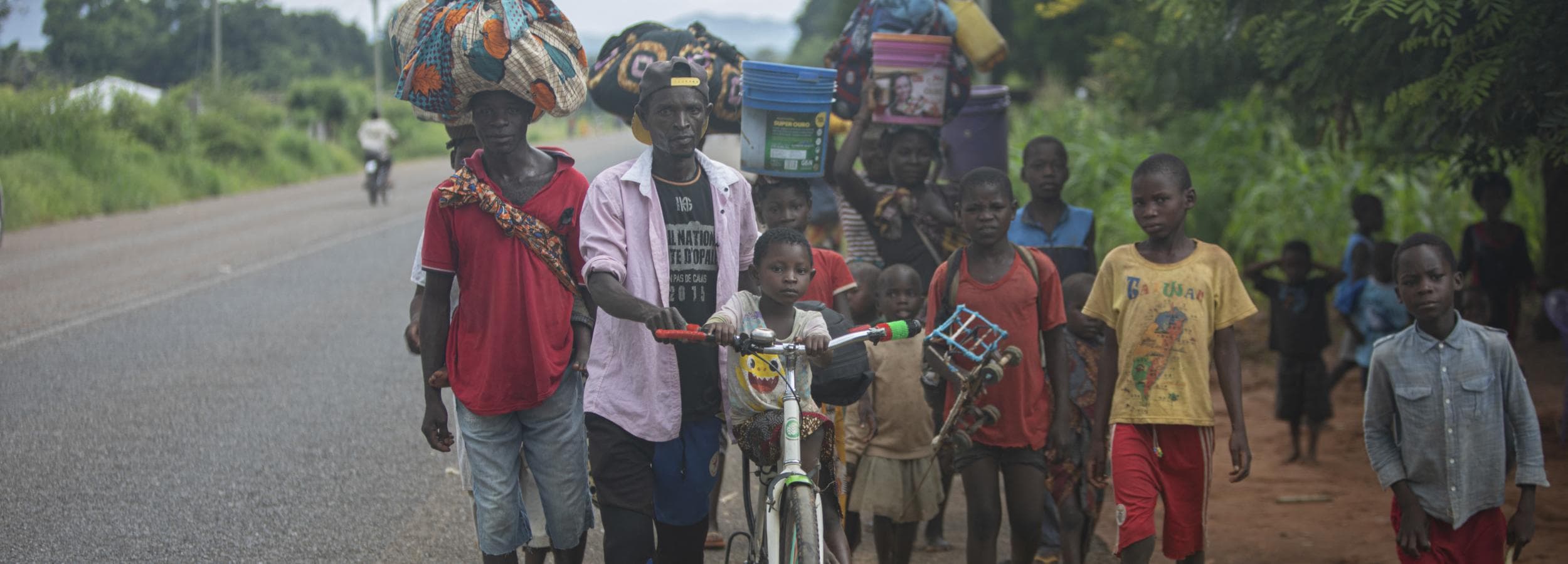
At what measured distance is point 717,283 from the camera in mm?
4250

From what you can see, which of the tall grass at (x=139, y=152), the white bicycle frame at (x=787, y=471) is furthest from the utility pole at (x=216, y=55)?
the white bicycle frame at (x=787, y=471)

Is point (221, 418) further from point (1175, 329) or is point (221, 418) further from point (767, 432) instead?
point (1175, 329)

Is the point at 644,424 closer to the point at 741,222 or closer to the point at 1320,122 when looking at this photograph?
the point at 741,222

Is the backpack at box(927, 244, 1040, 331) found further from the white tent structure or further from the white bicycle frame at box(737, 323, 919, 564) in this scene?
the white tent structure

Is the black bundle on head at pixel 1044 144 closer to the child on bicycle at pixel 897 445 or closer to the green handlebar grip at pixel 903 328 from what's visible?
the child on bicycle at pixel 897 445

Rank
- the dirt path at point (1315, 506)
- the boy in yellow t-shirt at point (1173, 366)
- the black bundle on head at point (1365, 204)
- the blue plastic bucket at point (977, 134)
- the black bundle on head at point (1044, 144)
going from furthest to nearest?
the black bundle on head at point (1365, 204) < the blue plastic bucket at point (977, 134) < the dirt path at point (1315, 506) < the black bundle on head at point (1044, 144) < the boy in yellow t-shirt at point (1173, 366)

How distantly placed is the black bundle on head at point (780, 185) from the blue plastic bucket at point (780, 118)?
0.10m

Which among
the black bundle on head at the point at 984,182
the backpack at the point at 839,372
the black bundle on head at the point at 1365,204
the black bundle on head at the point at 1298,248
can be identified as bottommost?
the backpack at the point at 839,372

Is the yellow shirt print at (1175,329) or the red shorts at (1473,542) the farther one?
the yellow shirt print at (1175,329)

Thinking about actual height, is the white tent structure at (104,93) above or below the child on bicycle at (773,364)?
above

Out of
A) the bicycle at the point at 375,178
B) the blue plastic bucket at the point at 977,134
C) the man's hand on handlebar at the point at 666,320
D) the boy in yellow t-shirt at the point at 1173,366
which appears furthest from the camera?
the bicycle at the point at 375,178

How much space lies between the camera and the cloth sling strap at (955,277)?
4.89 m

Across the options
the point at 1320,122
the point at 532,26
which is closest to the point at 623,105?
the point at 532,26

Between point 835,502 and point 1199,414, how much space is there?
1.26 meters
